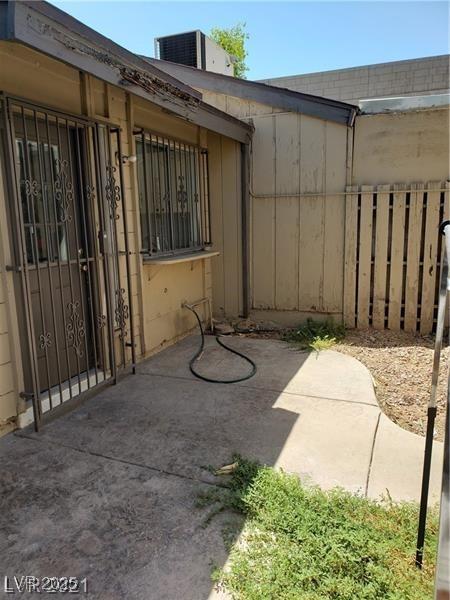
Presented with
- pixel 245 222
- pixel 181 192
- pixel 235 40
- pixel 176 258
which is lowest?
pixel 176 258

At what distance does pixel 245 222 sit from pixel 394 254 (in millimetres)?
1765

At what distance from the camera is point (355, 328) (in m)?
4.93

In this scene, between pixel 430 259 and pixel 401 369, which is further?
pixel 430 259

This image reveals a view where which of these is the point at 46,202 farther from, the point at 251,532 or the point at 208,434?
the point at 251,532

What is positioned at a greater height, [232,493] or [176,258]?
[176,258]

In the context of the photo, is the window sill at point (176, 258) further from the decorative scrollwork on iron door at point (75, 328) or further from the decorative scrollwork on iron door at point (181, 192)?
the decorative scrollwork on iron door at point (75, 328)

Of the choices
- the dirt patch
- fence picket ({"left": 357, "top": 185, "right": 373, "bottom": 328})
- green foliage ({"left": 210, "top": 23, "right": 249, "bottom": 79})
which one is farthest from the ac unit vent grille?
green foliage ({"left": 210, "top": 23, "right": 249, "bottom": 79})

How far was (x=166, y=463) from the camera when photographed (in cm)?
232

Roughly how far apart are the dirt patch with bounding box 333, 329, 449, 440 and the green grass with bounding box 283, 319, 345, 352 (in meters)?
0.12

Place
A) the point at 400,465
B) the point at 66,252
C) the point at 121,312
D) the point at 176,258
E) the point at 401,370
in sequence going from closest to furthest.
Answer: the point at 400,465 → the point at 66,252 → the point at 121,312 → the point at 401,370 → the point at 176,258

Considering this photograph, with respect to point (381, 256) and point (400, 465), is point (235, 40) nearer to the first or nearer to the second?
point (381, 256)

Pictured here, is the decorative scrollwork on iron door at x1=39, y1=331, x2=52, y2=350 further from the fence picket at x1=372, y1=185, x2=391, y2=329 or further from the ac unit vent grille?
the ac unit vent grille

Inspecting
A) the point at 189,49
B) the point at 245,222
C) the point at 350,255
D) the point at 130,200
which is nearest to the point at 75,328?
the point at 130,200

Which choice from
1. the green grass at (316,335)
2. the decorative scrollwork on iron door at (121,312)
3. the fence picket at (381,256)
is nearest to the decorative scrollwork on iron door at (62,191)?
the decorative scrollwork on iron door at (121,312)
